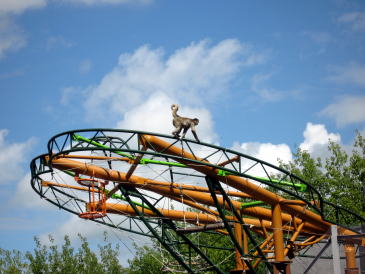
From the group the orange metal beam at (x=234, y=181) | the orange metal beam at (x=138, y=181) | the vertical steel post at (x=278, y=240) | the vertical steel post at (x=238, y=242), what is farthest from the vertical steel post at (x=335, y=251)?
the vertical steel post at (x=238, y=242)

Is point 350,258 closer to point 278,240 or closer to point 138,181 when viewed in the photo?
point 278,240

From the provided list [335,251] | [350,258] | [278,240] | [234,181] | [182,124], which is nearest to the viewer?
[182,124]

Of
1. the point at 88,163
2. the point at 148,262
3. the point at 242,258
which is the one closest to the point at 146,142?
the point at 88,163

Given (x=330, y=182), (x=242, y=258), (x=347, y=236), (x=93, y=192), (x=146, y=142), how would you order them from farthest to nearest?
(x=330, y=182) < (x=347, y=236) < (x=242, y=258) < (x=93, y=192) < (x=146, y=142)

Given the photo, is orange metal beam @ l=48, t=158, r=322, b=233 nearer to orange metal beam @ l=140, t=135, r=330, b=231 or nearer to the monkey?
orange metal beam @ l=140, t=135, r=330, b=231

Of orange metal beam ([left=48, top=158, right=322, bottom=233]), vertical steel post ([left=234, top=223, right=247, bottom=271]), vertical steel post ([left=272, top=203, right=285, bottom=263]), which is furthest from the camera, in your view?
vertical steel post ([left=234, top=223, right=247, bottom=271])

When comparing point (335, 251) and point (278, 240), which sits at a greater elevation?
point (278, 240)

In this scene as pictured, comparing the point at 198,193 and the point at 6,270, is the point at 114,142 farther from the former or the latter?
the point at 6,270

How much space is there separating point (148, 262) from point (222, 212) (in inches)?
1155

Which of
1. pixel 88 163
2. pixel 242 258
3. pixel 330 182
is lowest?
pixel 242 258

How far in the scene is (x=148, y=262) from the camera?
160ft

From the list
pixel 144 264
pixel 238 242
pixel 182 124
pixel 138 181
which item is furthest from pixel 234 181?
pixel 144 264

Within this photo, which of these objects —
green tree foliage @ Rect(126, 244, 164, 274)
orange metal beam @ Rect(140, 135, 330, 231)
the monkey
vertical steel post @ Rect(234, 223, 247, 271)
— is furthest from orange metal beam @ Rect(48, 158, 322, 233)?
green tree foliage @ Rect(126, 244, 164, 274)

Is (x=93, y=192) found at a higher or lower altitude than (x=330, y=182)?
lower
